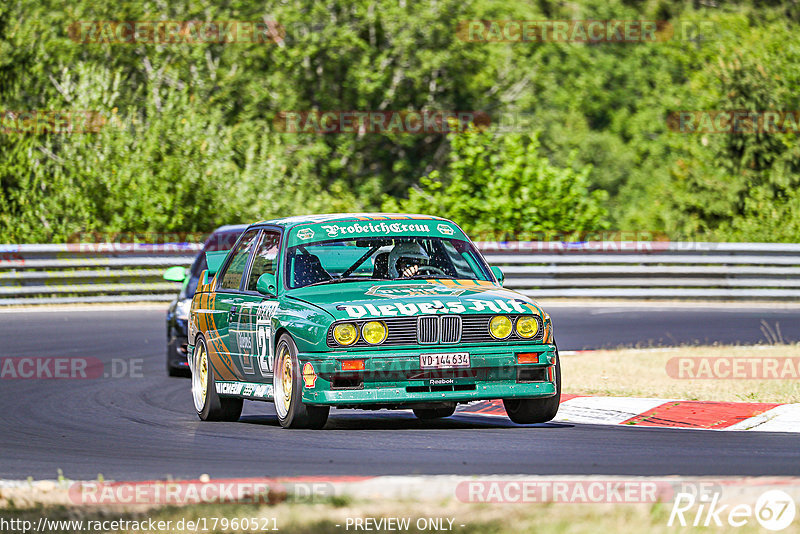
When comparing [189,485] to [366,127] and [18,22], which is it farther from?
[366,127]

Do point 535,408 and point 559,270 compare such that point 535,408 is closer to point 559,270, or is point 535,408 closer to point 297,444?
point 297,444

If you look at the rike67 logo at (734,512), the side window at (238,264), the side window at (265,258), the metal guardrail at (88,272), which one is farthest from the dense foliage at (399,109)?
the rike67 logo at (734,512)

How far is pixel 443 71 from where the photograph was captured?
46.7 m

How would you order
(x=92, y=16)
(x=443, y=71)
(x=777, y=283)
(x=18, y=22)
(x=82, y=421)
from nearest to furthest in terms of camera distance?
(x=82, y=421) → (x=777, y=283) → (x=18, y=22) → (x=92, y=16) → (x=443, y=71)

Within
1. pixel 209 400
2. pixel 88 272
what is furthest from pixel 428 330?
pixel 88 272

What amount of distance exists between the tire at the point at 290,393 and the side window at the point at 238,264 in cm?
160

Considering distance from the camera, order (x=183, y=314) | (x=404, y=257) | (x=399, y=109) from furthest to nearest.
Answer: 1. (x=399, y=109)
2. (x=183, y=314)
3. (x=404, y=257)

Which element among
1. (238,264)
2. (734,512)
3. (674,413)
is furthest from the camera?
(238,264)

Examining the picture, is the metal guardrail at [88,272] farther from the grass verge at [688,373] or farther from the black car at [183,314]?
the grass verge at [688,373]

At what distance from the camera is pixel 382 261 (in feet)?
35.4

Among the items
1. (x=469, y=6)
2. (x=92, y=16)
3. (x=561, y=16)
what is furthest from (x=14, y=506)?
(x=561, y=16)

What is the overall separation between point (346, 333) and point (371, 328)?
0.56 feet

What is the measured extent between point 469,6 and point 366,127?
5.31 metres

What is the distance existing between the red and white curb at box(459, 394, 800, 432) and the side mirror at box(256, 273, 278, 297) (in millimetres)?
2144
